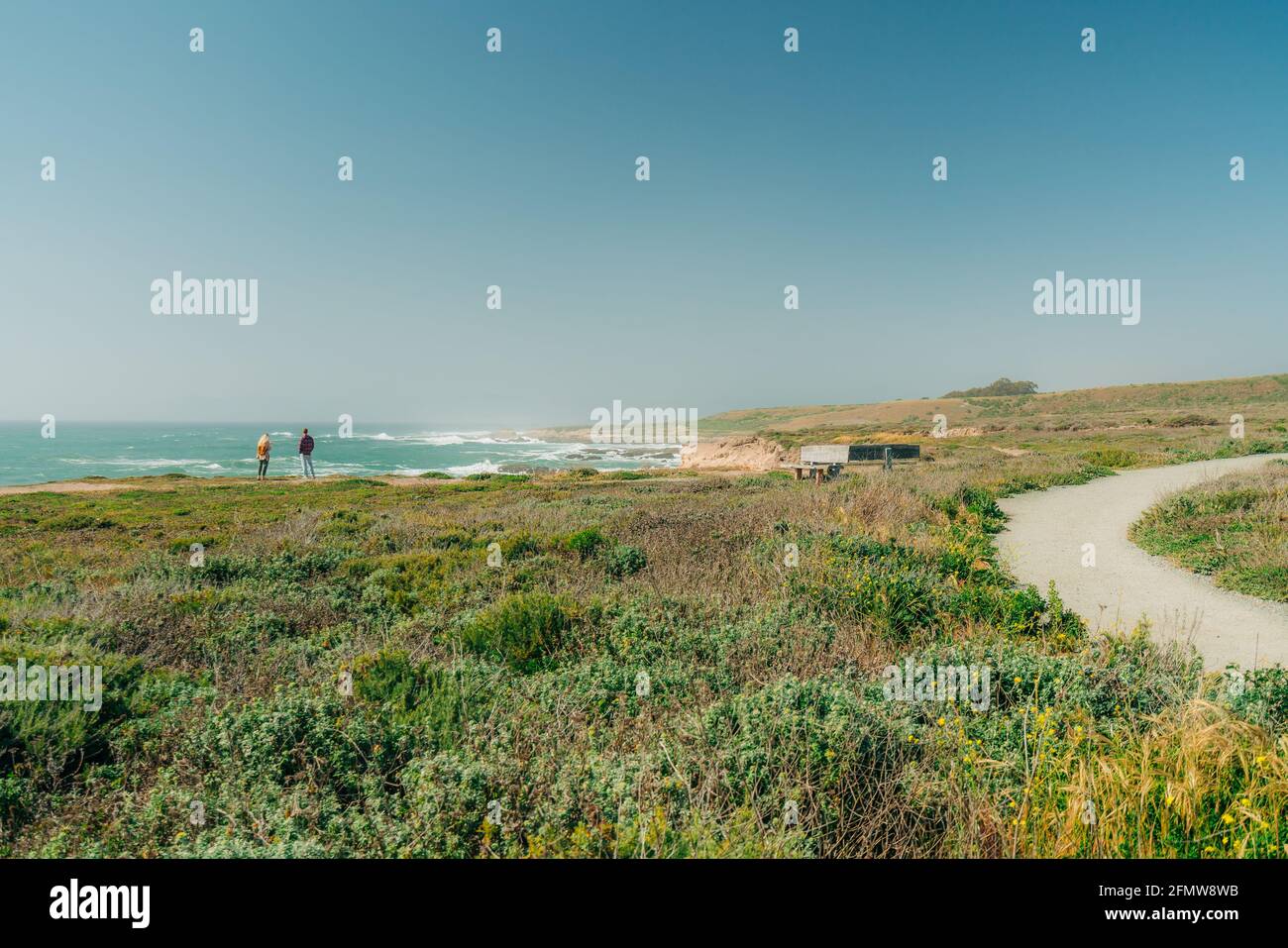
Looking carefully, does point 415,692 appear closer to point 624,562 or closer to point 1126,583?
point 624,562

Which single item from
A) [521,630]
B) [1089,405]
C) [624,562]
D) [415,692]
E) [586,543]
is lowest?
[415,692]

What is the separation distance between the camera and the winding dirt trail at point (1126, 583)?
5703 mm

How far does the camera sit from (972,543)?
922 cm

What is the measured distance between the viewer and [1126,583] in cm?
769

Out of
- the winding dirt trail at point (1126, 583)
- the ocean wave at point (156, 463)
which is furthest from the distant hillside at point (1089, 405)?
the ocean wave at point (156, 463)

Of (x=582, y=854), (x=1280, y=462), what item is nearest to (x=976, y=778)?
(x=582, y=854)

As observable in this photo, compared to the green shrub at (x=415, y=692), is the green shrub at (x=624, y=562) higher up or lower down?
higher up

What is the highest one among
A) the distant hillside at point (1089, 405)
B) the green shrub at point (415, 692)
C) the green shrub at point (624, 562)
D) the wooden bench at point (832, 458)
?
the distant hillside at point (1089, 405)

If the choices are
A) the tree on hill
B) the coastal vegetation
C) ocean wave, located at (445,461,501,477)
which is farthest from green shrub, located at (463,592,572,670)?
the tree on hill

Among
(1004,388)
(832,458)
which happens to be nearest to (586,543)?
(832,458)

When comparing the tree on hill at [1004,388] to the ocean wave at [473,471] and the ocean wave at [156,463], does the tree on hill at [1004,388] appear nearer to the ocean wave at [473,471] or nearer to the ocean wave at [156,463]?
the ocean wave at [473,471]
